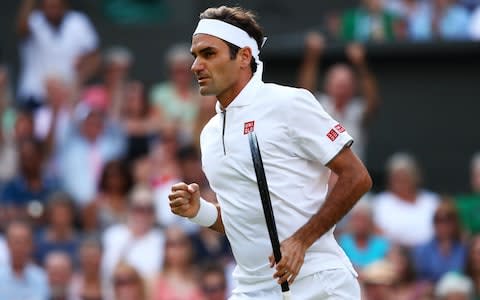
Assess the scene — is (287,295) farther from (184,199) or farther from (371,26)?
(371,26)

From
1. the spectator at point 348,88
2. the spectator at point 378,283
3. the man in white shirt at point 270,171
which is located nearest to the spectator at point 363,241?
the spectator at point 378,283

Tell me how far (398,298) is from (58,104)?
393 cm

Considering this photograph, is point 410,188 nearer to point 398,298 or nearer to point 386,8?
point 398,298

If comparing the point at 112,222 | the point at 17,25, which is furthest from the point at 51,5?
the point at 112,222

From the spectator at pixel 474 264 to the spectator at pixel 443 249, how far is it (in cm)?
16

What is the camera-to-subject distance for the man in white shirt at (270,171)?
5637mm

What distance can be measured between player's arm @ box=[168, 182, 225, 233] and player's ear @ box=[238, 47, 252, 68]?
596 millimetres

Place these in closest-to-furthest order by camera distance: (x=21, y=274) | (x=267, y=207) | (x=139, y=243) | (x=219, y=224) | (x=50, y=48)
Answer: (x=267, y=207) < (x=219, y=224) < (x=21, y=274) < (x=139, y=243) < (x=50, y=48)

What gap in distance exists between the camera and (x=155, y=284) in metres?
9.94

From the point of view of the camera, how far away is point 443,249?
10.2m

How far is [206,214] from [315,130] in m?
0.74

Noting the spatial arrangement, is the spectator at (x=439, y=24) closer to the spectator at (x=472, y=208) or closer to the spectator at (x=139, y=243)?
the spectator at (x=472, y=208)

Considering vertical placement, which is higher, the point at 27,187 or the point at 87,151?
the point at 87,151

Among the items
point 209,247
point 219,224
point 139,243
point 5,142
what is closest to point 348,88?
point 209,247
